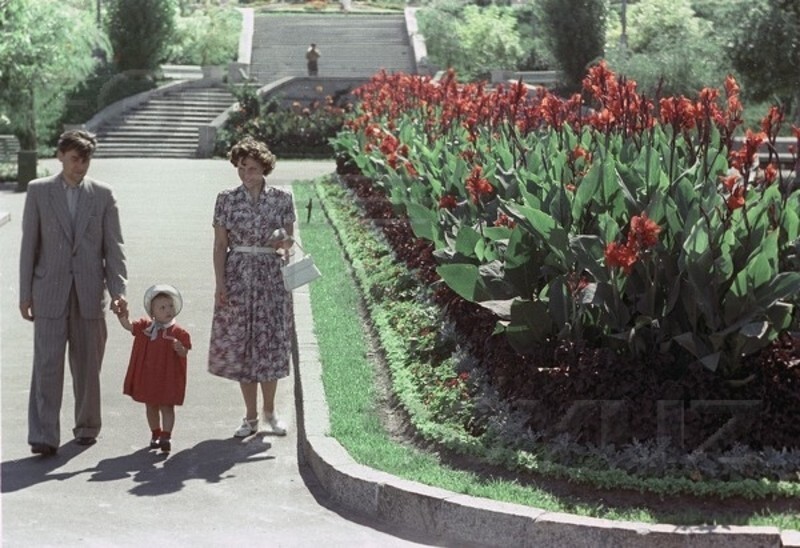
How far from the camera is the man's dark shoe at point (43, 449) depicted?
372 inches

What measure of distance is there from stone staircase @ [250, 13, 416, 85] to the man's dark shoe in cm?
4294

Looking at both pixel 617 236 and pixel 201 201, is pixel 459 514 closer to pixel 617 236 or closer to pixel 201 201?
pixel 617 236

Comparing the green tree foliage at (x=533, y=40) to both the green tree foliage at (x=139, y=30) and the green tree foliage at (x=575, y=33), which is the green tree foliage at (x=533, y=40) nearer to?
the green tree foliage at (x=575, y=33)

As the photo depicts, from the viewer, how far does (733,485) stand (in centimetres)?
788

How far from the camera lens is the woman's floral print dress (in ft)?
33.8

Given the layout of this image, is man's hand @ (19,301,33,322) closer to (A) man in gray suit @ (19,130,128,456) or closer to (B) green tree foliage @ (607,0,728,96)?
(A) man in gray suit @ (19,130,128,456)

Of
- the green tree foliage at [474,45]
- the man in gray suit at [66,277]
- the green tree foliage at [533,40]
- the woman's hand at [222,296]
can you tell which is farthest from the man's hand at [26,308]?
the green tree foliage at [474,45]

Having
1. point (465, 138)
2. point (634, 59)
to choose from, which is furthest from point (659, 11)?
point (465, 138)

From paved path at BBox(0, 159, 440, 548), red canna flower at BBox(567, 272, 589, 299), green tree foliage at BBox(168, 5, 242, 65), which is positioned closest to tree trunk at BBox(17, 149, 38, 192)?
paved path at BBox(0, 159, 440, 548)

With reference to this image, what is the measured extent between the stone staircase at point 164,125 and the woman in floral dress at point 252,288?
29558 mm

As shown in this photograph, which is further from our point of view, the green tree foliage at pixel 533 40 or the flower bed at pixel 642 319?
the green tree foliage at pixel 533 40

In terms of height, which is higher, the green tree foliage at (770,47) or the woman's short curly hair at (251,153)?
the woman's short curly hair at (251,153)

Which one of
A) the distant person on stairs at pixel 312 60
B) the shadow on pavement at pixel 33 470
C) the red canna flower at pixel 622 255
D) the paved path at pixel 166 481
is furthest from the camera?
the distant person on stairs at pixel 312 60

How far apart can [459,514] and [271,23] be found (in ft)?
182
